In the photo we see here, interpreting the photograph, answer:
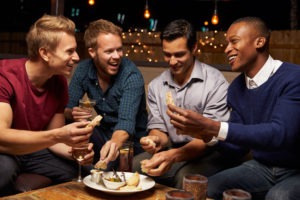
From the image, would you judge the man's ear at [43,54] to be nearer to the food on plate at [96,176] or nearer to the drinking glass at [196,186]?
the food on plate at [96,176]

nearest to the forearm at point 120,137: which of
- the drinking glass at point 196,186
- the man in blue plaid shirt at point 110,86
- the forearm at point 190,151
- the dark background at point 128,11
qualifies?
the man in blue plaid shirt at point 110,86

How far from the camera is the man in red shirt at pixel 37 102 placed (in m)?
2.04

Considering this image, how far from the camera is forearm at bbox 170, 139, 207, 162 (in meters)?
2.27

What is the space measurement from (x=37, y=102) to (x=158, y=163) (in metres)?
0.95

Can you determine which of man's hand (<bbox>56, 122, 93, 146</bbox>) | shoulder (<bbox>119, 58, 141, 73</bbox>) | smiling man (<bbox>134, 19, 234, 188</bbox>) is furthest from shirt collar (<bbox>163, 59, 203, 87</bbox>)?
man's hand (<bbox>56, 122, 93, 146</bbox>)

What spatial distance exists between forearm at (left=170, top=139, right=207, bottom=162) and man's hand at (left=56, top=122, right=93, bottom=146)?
2.17 ft

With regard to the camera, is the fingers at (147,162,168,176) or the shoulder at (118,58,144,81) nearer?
the fingers at (147,162,168,176)

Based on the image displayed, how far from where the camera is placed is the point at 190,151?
2.34 meters

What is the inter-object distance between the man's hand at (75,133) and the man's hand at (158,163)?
1.12ft

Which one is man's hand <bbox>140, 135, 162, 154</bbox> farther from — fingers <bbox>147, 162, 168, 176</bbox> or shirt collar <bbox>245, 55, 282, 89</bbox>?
shirt collar <bbox>245, 55, 282, 89</bbox>

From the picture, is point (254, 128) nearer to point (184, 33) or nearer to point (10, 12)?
point (184, 33)

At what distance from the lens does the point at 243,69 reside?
7.57ft

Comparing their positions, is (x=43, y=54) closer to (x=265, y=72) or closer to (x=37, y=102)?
(x=37, y=102)

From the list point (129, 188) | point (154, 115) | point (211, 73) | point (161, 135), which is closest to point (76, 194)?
point (129, 188)
